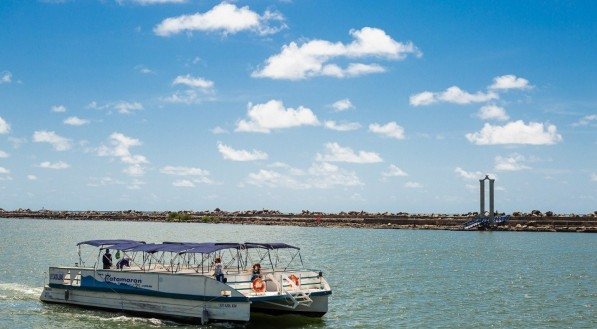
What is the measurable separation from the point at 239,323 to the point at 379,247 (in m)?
53.9

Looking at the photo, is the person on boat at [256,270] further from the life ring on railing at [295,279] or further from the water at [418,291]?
the water at [418,291]

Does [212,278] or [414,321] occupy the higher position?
[212,278]

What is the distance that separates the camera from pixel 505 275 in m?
51.9

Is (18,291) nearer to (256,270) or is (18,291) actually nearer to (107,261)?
(107,261)

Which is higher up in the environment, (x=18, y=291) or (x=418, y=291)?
(x=418, y=291)

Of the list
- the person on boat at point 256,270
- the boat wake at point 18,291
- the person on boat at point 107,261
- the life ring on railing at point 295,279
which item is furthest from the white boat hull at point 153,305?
the life ring on railing at point 295,279

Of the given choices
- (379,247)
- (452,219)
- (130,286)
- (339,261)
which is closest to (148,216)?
(452,219)

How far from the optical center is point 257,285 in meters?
30.3

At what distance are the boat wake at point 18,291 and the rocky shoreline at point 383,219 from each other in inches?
3812

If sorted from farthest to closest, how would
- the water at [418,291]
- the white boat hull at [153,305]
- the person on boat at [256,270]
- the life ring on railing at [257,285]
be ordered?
the water at [418,291]
the person on boat at [256,270]
the life ring on railing at [257,285]
the white boat hull at [153,305]

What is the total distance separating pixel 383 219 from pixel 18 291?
115767mm

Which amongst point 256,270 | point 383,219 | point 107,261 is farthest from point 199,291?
point 383,219

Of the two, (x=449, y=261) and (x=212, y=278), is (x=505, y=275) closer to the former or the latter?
(x=449, y=261)

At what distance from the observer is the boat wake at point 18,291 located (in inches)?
1522
